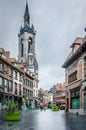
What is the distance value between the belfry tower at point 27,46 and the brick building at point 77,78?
89.3m

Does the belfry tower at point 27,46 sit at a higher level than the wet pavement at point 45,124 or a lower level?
higher

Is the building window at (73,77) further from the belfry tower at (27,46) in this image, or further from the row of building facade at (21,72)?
the belfry tower at (27,46)

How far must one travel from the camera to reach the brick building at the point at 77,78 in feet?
122

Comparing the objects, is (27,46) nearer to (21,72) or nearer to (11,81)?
(21,72)

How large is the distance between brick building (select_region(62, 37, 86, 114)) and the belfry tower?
89321 mm

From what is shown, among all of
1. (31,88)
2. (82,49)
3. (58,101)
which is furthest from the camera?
(58,101)

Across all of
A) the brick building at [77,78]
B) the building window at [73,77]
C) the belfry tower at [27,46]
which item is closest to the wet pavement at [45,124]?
the brick building at [77,78]

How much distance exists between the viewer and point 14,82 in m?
68.9

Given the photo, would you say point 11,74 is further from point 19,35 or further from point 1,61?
point 19,35

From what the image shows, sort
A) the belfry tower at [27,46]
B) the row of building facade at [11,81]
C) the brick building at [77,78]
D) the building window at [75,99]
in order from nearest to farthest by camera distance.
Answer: the brick building at [77,78] → the building window at [75,99] → the row of building facade at [11,81] → the belfry tower at [27,46]

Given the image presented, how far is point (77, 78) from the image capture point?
41.6 meters

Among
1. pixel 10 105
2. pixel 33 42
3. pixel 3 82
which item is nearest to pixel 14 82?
pixel 3 82

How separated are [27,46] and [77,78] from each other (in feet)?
352

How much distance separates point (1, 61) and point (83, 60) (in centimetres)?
2367
